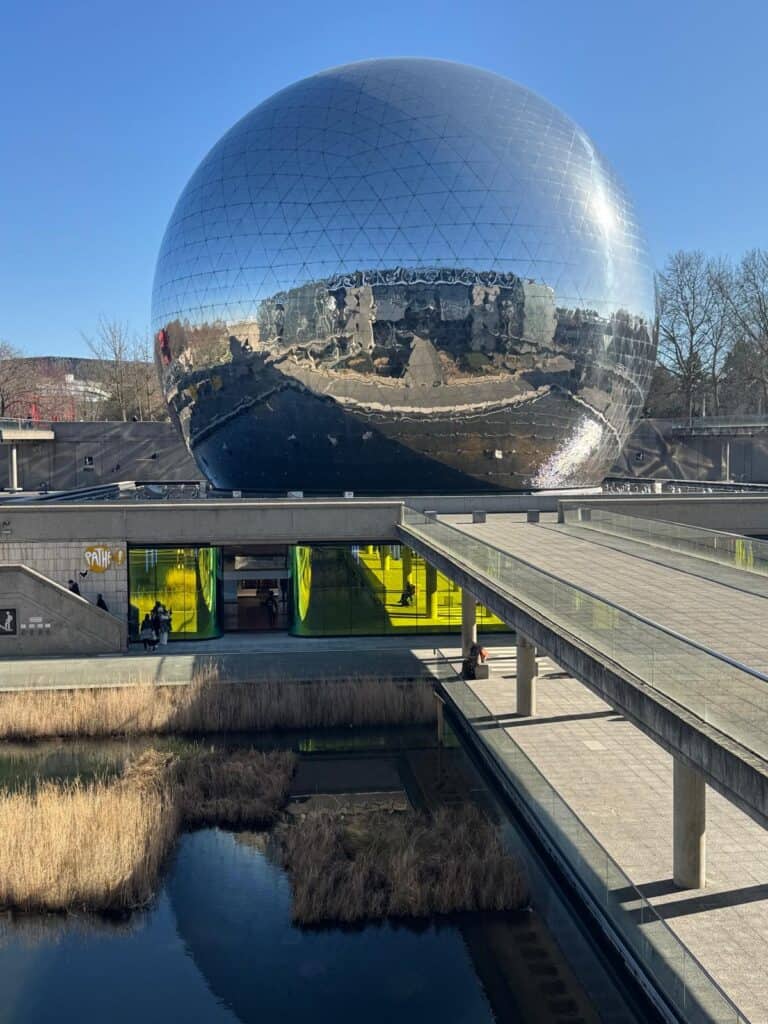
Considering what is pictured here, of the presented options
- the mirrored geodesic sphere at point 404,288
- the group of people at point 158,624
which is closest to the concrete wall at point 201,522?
the group of people at point 158,624

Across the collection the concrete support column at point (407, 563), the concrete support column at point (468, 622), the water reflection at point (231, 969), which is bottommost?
the water reflection at point (231, 969)

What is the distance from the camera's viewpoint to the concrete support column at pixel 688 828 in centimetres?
1031

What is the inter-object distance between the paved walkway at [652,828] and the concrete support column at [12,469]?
102 feet

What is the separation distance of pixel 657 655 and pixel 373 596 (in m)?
16.5

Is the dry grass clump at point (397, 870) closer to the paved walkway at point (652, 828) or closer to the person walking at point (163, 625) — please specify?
the paved walkway at point (652, 828)

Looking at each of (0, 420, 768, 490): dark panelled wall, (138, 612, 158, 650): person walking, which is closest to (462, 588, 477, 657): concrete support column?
(138, 612, 158, 650): person walking

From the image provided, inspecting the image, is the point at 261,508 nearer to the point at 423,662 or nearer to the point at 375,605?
the point at 375,605

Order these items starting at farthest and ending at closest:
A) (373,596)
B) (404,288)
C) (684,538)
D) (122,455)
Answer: (122,455)
(373,596)
(404,288)
(684,538)

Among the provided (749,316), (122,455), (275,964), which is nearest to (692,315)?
(749,316)

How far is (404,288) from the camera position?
977 inches

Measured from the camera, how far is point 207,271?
2702 centimetres

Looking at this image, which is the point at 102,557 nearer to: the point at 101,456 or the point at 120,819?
the point at 120,819

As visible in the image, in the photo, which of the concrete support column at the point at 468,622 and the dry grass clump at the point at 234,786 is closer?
the dry grass clump at the point at 234,786

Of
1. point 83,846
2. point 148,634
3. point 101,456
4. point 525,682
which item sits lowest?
point 83,846
